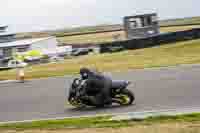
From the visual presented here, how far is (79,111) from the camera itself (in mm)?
11695

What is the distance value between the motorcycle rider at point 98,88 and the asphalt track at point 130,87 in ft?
0.80

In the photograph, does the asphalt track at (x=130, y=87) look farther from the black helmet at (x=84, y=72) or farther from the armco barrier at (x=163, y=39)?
the armco barrier at (x=163, y=39)

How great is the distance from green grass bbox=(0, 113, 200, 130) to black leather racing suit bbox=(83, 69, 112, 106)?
4.50 ft

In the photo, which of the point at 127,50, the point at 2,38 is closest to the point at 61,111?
the point at 127,50

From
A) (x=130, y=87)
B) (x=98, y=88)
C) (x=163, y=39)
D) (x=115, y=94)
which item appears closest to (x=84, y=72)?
(x=98, y=88)

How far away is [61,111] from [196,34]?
77.2 feet

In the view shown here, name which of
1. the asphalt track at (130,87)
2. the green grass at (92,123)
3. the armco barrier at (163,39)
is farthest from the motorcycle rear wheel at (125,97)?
the armco barrier at (163,39)

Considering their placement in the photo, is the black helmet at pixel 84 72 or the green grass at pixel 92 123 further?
the black helmet at pixel 84 72

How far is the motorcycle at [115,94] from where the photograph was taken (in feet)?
37.3

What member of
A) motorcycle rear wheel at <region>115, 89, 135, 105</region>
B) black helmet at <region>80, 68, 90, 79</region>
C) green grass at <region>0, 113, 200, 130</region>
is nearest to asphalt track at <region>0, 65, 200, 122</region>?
motorcycle rear wheel at <region>115, 89, 135, 105</region>

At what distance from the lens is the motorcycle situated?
11.4m

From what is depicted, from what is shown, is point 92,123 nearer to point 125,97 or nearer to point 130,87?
point 125,97

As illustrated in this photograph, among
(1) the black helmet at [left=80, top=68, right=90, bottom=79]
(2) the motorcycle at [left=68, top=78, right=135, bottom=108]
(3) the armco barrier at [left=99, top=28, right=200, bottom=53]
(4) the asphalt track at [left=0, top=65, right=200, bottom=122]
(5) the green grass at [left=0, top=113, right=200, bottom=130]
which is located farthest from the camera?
(3) the armco barrier at [left=99, top=28, right=200, bottom=53]

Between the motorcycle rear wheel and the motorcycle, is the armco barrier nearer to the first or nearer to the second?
the motorcycle
